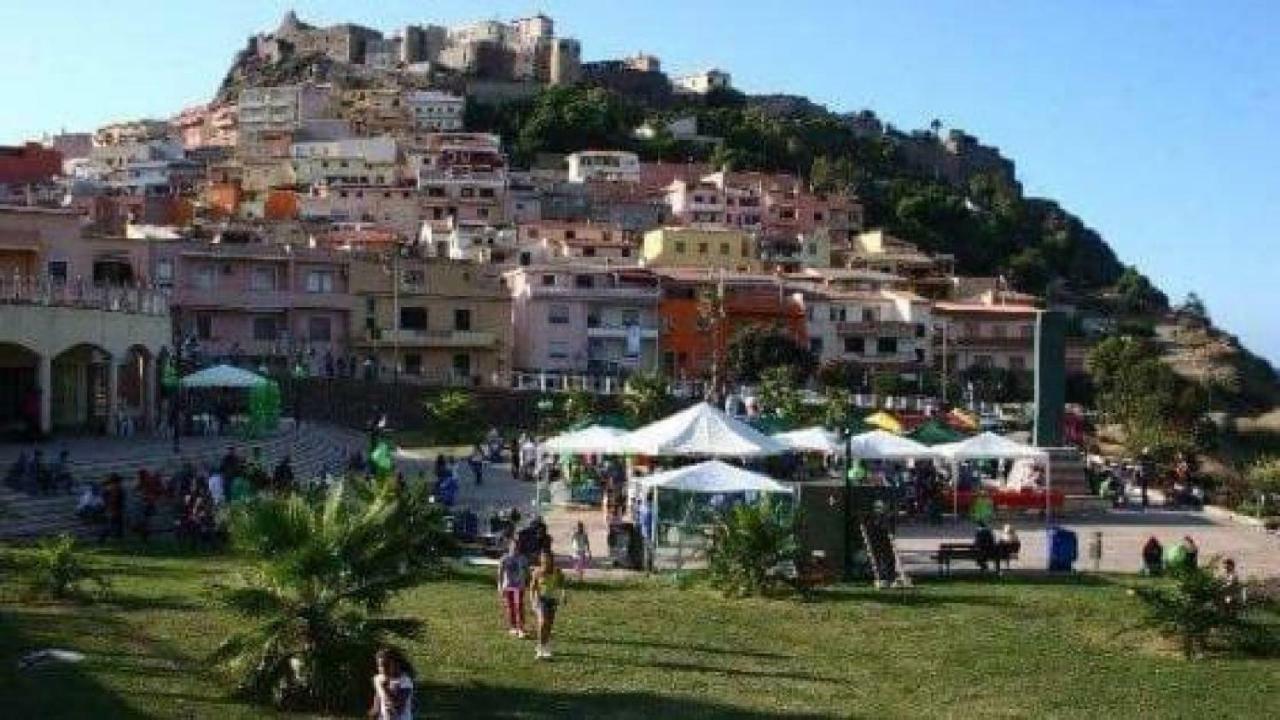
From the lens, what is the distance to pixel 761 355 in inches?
2719

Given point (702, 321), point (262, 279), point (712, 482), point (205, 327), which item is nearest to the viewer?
point (712, 482)

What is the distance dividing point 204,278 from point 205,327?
1.86m

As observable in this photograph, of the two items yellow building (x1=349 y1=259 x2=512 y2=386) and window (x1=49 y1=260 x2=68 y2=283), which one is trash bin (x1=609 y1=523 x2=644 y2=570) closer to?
window (x1=49 y1=260 x2=68 y2=283)

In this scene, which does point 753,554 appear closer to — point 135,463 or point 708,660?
point 708,660

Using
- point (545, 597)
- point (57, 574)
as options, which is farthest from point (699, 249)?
point (545, 597)

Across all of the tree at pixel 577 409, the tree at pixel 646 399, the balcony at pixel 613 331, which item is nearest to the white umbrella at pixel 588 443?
the tree at pixel 577 409

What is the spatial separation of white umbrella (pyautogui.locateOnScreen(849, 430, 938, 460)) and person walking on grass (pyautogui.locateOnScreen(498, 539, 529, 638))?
1661 centimetres

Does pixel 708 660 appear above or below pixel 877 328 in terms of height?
below

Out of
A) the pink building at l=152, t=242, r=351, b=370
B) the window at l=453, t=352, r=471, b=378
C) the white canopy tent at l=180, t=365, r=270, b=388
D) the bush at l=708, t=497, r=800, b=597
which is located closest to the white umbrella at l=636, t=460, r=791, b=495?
the bush at l=708, t=497, r=800, b=597

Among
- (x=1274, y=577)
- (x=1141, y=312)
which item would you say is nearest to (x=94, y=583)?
(x=1274, y=577)

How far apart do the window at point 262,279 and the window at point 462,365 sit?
7900 mm

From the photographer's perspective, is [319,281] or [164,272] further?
[319,281]

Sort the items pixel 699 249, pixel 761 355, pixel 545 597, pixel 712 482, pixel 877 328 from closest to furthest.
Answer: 1. pixel 545 597
2. pixel 712 482
3. pixel 761 355
4. pixel 877 328
5. pixel 699 249

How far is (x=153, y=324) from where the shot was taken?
3975 cm
